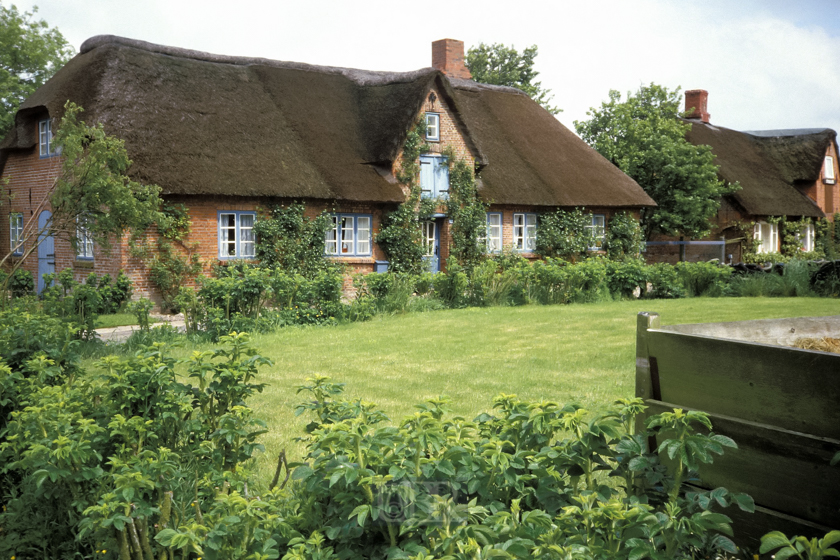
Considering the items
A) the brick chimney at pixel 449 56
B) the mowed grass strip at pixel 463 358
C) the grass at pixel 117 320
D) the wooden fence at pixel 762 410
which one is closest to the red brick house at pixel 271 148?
the grass at pixel 117 320

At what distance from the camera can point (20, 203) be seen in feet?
68.9

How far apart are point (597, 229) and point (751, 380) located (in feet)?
74.7

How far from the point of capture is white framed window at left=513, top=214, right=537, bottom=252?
2427 centimetres

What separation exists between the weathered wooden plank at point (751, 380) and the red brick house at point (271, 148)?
15142 mm

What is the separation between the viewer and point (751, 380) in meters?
3.49


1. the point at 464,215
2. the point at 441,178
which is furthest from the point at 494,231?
the point at 441,178

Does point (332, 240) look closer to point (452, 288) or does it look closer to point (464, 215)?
point (464, 215)

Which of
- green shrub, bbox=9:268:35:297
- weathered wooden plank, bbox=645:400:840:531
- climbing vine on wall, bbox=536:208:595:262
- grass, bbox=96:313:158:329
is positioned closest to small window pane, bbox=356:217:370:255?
climbing vine on wall, bbox=536:208:595:262

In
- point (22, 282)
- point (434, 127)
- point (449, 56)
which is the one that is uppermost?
point (449, 56)

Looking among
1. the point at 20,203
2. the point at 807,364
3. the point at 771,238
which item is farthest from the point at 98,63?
the point at 771,238

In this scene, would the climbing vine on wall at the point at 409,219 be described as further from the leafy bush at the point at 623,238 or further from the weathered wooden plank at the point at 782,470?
the weathered wooden plank at the point at 782,470

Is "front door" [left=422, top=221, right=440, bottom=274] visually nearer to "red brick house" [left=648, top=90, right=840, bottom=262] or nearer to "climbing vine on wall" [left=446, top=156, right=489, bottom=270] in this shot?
"climbing vine on wall" [left=446, top=156, right=489, bottom=270]

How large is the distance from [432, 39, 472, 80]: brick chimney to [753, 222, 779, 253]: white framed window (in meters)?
16.4

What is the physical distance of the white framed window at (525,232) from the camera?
24266 millimetres
